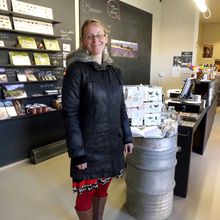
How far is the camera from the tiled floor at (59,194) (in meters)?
2.10

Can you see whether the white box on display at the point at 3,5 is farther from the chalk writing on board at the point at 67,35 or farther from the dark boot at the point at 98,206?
the dark boot at the point at 98,206

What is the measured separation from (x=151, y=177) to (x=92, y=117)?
85 cm

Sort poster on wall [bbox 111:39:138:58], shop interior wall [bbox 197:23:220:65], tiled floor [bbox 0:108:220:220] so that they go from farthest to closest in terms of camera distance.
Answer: shop interior wall [bbox 197:23:220:65] → poster on wall [bbox 111:39:138:58] → tiled floor [bbox 0:108:220:220]

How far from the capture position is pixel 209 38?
30.0ft

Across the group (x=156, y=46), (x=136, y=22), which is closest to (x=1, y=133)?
(x=136, y=22)

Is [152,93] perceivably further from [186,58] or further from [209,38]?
[209,38]

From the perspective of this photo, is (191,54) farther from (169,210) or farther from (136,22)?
(169,210)

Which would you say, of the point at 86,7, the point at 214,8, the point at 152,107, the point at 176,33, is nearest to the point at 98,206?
the point at 152,107

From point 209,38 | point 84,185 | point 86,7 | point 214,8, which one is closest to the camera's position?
point 84,185

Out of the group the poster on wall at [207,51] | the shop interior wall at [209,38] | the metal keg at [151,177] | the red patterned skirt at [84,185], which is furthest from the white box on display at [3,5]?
the poster on wall at [207,51]

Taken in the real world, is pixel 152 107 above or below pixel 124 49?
below

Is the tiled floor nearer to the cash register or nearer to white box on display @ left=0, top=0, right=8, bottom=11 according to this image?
the cash register

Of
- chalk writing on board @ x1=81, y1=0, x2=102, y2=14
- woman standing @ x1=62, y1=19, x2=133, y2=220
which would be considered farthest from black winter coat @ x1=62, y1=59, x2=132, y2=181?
chalk writing on board @ x1=81, y1=0, x2=102, y2=14

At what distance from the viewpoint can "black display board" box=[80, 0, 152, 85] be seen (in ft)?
14.0
